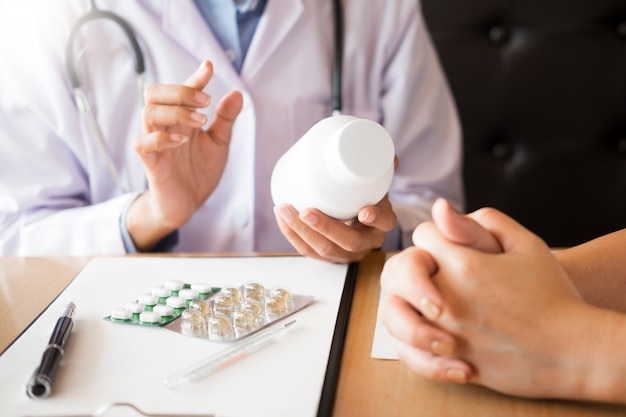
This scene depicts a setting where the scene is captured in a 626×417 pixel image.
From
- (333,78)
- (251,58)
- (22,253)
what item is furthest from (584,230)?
(22,253)

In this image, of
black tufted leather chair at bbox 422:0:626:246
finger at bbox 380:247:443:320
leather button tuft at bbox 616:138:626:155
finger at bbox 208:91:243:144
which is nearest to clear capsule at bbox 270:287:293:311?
finger at bbox 380:247:443:320

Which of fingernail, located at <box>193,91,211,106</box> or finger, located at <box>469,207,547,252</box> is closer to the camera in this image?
finger, located at <box>469,207,547,252</box>

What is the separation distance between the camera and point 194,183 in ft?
2.56

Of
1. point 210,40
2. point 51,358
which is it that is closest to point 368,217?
point 51,358

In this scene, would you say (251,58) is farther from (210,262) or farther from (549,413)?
(549,413)

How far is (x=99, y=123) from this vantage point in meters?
0.86

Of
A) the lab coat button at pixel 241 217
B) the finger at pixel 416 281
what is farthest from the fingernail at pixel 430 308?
the lab coat button at pixel 241 217

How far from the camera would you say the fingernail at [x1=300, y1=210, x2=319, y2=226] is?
1.81ft

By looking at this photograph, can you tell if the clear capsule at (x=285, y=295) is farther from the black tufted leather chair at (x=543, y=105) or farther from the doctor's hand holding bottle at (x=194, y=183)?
the black tufted leather chair at (x=543, y=105)

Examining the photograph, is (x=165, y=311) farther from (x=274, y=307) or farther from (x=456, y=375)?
(x=456, y=375)

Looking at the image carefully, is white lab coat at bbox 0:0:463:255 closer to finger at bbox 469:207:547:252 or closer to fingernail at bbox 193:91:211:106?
fingernail at bbox 193:91:211:106

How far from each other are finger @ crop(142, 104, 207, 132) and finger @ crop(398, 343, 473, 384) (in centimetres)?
31

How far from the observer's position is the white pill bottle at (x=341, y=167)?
50cm

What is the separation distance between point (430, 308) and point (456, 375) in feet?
0.14
